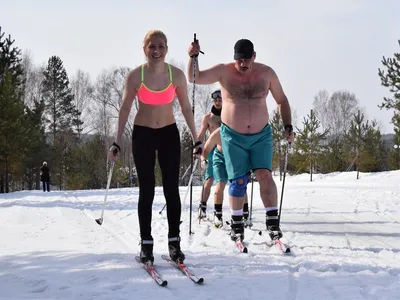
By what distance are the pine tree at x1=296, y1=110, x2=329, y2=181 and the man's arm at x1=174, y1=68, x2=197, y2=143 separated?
111 ft

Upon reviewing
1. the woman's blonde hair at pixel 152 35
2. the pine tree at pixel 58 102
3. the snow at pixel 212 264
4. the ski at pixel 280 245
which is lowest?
the snow at pixel 212 264

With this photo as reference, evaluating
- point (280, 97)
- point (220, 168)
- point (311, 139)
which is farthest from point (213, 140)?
point (311, 139)

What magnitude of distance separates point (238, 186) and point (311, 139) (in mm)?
33749

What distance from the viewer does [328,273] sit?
306 cm

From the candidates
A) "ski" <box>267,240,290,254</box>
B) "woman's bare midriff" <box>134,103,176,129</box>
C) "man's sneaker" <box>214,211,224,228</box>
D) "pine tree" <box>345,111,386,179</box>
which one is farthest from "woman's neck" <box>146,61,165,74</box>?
"pine tree" <box>345,111,386,179</box>

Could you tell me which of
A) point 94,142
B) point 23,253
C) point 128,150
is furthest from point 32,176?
point 23,253

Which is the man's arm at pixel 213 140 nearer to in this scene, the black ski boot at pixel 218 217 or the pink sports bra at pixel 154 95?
the black ski boot at pixel 218 217

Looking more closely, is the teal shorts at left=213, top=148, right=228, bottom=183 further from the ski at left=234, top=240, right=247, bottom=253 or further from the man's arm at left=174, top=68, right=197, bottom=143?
the man's arm at left=174, top=68, right=197, bottom=143

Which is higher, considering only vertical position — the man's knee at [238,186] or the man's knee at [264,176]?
the man's knee at [264,176]

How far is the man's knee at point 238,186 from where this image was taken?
4.20 m

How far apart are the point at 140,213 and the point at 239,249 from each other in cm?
109

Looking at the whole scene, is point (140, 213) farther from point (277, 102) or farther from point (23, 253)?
point (277, 102)

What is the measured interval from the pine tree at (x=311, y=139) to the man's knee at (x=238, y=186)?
33246 millimetres

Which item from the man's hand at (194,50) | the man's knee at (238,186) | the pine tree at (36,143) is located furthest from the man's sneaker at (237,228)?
the pine tree at (36,143)
